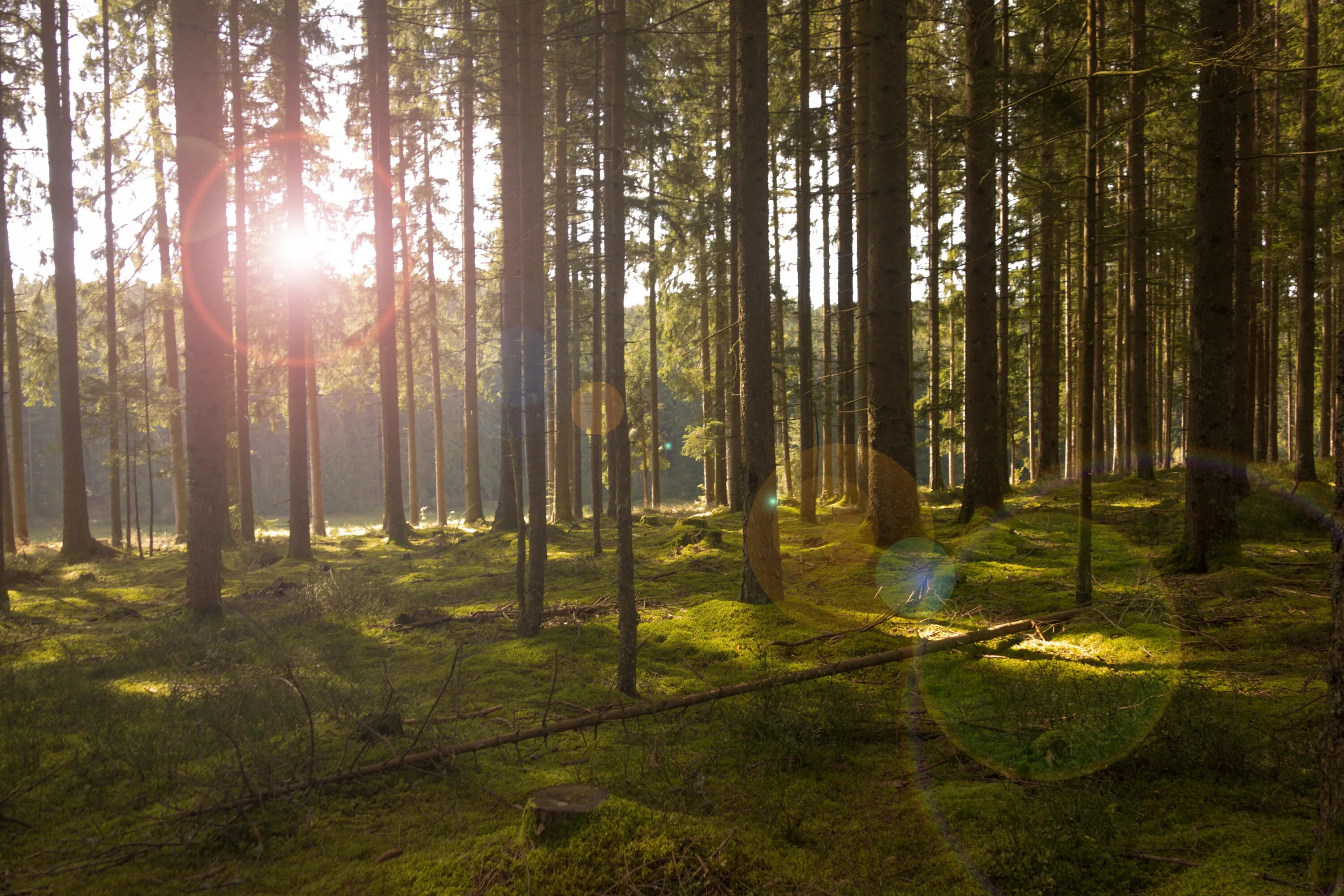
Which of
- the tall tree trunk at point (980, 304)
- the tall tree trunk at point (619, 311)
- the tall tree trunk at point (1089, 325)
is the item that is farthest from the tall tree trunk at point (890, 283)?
the tall tree trunk at point (619, 311)

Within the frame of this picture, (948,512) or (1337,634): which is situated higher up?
(1337,634)

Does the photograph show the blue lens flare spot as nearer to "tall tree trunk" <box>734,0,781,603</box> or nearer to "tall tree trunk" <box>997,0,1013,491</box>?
"tall tree trunk" <box>734,0,781,603</box>

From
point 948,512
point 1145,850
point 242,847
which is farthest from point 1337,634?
point 948,512

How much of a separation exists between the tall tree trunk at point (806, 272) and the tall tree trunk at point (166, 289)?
13486 mm

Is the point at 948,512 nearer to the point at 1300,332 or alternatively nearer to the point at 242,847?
the point at 1300,332

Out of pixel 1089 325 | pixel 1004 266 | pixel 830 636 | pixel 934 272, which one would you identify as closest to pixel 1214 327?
pixel 1089 325

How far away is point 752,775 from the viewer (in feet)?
16.0

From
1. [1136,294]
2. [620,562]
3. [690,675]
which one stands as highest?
[1136,294]

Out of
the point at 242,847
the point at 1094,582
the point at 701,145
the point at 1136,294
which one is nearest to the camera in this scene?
the point at 242,847

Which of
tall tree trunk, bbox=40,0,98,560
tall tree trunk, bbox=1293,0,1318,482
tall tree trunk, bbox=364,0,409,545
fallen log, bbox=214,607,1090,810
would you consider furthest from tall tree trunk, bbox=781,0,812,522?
tall tree trunk, bbox=40,0,98,560

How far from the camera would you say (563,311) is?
395 inches

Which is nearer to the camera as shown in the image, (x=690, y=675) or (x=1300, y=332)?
(x=690, y=675)

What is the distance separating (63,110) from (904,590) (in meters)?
20.1

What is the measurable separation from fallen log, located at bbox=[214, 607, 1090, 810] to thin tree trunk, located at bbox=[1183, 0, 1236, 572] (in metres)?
2.32
